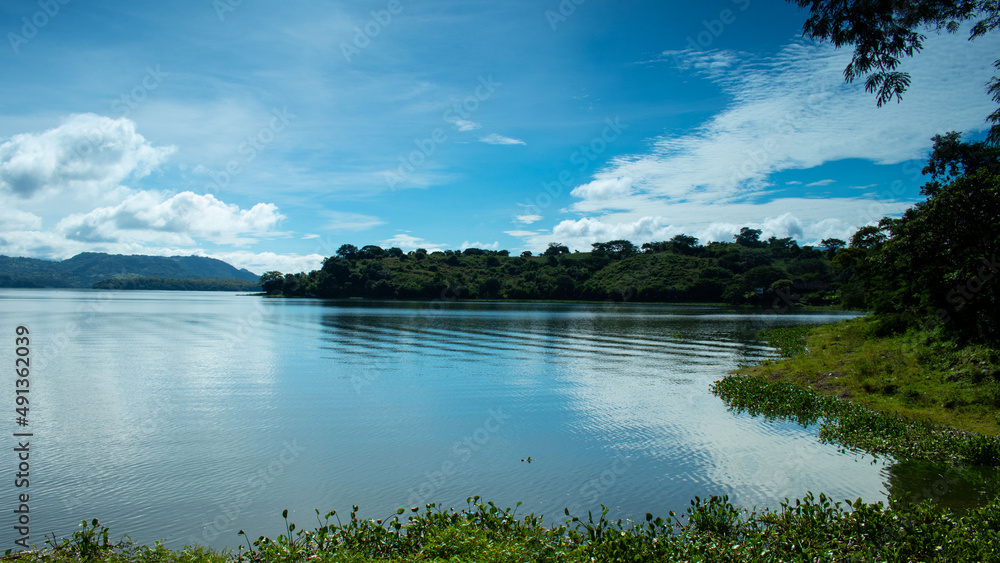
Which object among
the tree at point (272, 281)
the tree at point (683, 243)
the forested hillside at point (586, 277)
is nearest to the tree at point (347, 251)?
the forested hillside at point (586, 277)

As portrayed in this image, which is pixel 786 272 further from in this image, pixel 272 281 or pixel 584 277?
pixel 272 281

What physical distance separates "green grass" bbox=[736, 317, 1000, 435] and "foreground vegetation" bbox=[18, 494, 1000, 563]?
9.53 m

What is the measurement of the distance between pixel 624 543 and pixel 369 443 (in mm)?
9270

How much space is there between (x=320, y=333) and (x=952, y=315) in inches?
1752

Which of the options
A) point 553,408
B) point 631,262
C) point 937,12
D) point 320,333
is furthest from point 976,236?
point 631,262

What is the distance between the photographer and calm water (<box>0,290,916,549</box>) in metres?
10.6

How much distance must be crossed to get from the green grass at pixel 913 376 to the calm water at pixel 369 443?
4.03 metres

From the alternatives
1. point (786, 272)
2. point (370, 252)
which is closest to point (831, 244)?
point (786, 272)

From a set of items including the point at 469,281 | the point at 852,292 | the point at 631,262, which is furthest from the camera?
the point at 631,262

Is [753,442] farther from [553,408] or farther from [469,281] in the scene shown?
[469,281]

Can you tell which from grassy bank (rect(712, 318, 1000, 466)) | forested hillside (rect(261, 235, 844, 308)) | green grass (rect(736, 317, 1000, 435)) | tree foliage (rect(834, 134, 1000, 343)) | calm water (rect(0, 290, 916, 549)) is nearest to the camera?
calm water (rect(0, 290, 916, 549))

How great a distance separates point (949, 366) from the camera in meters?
19.4

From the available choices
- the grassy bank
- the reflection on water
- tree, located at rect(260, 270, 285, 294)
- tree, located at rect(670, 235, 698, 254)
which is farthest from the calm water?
tree, located at rect(670, 235, 698, 254)

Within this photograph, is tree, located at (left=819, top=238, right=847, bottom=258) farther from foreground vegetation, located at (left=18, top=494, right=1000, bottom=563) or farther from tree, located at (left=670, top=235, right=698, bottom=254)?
foreground vegetation, located at (left=18, top=494, right=1000, bottom=563)
